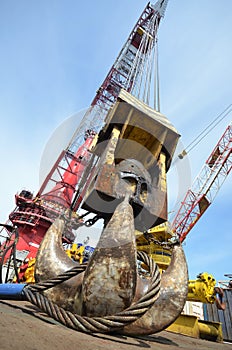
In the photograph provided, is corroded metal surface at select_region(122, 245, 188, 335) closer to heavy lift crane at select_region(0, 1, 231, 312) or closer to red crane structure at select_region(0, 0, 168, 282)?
heavy lift crane at select_region(0, 1, 231, 312)

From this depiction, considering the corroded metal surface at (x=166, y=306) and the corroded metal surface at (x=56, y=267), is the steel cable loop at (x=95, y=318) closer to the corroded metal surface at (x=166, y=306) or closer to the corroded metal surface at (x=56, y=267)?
the corroded metal surface at (x=56, y=267)

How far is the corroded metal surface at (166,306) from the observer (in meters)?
1.60

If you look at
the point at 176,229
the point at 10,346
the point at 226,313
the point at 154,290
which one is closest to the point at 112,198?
the point at 154,290

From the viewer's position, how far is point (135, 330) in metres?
1.60

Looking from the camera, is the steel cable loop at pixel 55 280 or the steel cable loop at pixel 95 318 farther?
the steel cable loop at pixel 55 280

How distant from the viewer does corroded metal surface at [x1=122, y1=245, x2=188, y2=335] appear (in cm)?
160

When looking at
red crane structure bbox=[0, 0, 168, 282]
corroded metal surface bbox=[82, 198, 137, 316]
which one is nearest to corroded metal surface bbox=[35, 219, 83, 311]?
corroded metal surface bbox=[82, 198, 137, 316]

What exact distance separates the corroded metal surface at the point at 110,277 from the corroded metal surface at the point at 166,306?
0.40 metres

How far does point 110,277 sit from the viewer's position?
1368mm

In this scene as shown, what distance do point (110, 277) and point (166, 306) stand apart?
2.05 feet

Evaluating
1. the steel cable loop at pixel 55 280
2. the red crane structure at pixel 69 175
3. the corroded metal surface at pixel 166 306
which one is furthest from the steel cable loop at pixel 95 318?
the red crane structure at pixel 69 175

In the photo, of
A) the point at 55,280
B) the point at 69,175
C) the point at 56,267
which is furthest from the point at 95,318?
the point at 69,175

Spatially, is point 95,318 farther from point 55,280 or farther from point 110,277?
point 55,280

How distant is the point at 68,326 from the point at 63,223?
2.91ft
